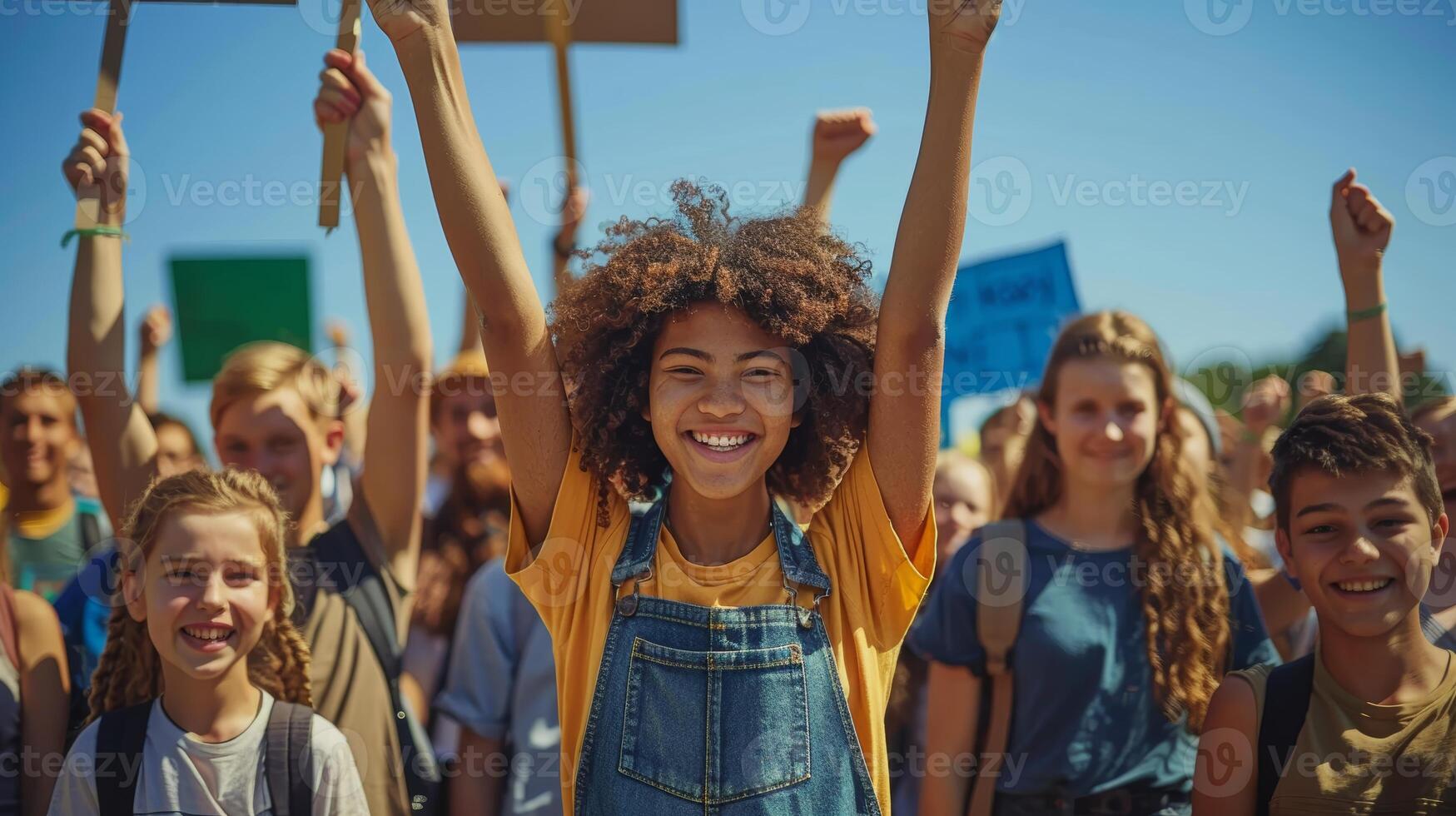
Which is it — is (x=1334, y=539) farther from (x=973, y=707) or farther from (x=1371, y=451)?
(x=973, y=707)

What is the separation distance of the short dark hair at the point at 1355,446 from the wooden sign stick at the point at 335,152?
97.5 inches

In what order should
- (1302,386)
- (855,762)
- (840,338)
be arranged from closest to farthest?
(855,762), (840,338), (1302,386)

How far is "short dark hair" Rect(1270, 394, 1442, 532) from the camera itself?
239 cm

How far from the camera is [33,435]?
3.79 metres

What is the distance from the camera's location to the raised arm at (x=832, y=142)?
305cm

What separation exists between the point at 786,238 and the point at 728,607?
79cm

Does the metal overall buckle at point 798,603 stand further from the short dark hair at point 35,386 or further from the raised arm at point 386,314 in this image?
the short dark hair at point 35,386

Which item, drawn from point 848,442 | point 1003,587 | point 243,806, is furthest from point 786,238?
point 243,806

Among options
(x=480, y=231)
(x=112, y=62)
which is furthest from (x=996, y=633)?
(x=112, y=62)

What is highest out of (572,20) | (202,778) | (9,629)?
(572,20)

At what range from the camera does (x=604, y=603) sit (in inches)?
85.4

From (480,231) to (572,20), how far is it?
70.6 inches

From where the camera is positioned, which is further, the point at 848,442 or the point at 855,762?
the point at 848,442

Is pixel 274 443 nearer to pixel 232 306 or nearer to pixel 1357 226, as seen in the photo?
pixel 232 306
